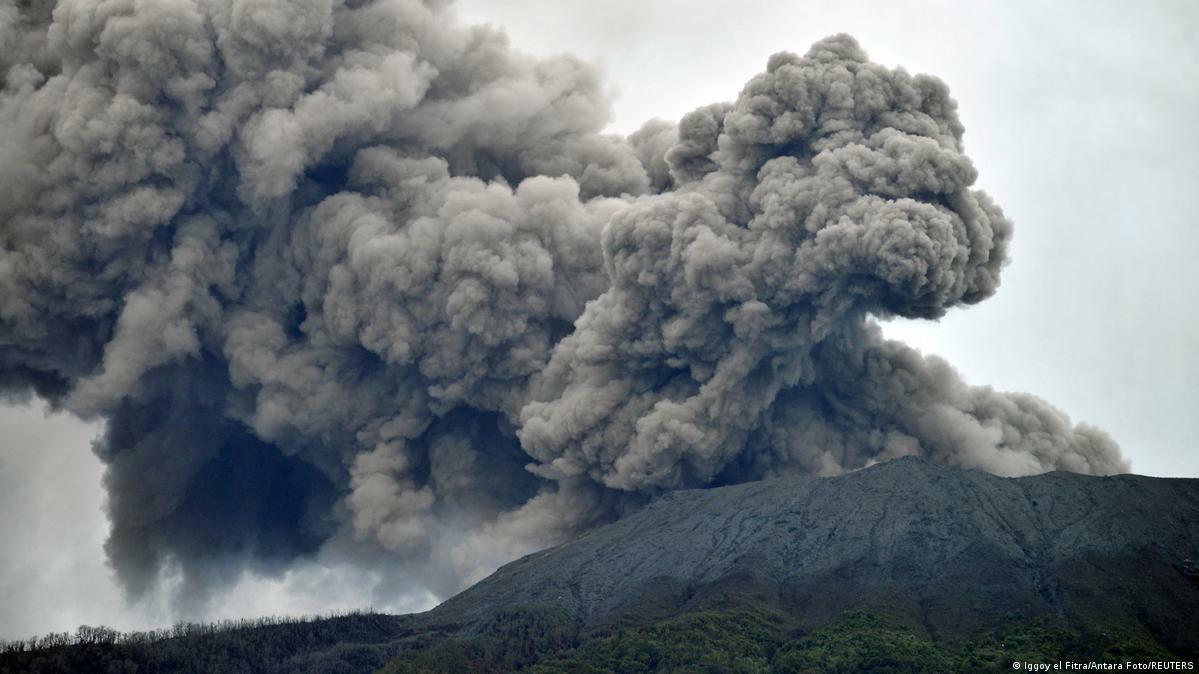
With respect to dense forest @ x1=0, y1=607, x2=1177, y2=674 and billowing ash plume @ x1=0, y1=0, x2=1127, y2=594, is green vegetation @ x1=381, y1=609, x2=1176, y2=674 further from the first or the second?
billowing ash plume @ x1=0, y1=0, x2=1127, y2=594

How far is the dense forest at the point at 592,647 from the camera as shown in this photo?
5047cm

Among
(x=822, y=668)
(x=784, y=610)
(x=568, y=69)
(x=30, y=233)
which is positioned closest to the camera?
(x=822, y=668)

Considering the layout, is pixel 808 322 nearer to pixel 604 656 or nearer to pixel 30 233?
pixel 604 656

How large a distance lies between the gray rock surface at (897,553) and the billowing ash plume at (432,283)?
8.05 ft

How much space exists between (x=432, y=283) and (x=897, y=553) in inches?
765

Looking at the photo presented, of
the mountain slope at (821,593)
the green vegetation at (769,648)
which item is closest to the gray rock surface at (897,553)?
the mountain slope at (821,593)

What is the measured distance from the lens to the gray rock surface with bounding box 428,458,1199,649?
2137 inches

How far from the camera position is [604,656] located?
52.8m

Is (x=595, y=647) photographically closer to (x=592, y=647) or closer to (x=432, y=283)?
(x=592, y=647)

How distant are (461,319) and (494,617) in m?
11.9

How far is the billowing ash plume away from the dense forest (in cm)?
831

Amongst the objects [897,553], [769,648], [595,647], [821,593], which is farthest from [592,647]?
[897,553]

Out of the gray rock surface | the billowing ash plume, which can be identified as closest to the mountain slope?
the gray rock surface

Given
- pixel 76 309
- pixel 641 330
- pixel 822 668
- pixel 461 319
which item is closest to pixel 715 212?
pixel 641 330
